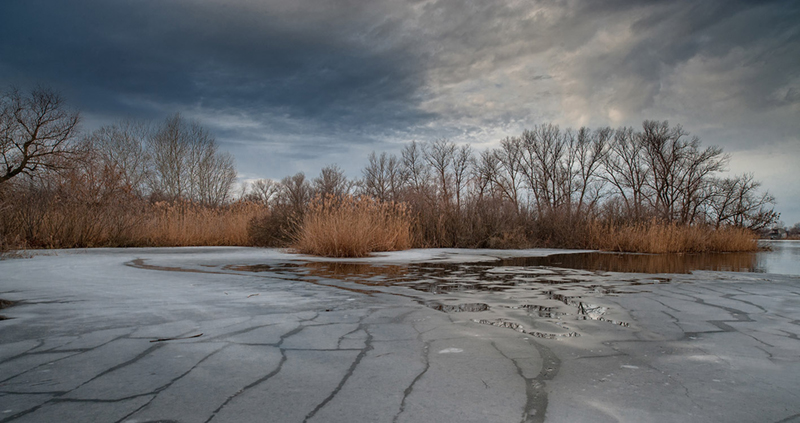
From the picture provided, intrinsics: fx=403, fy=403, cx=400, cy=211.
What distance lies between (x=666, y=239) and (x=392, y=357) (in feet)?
44.0

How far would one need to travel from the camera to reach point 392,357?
181 centimetres

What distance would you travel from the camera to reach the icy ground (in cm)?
130

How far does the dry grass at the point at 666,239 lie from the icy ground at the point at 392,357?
1011 cm

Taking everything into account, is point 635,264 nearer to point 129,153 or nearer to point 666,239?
point 666,239

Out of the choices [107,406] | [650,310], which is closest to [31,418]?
[107,406]

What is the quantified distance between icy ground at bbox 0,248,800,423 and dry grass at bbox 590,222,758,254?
10.1 meters

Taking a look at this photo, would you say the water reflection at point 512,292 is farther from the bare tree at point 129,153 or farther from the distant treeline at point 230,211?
the bare tree at point 129,153

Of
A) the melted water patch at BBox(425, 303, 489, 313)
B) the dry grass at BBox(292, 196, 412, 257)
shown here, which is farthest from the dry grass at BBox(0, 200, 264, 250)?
the melted water patch at BBox(425, 303, 489, 313)

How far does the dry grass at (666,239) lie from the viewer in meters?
12.5

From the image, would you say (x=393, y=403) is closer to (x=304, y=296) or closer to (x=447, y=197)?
(x=304, y=296)

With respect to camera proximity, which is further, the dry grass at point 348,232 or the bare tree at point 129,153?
the bare tree at point 129,153

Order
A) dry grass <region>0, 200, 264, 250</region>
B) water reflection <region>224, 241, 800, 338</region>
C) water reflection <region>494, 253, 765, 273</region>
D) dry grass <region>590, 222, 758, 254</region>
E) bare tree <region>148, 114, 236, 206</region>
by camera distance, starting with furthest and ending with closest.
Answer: bare tree <region>148, 114, 236, 206</region> < dry grass <region>590, 222, 758, 254</region> < dry grass <region>0, 200, 264, 250</region> < water reflection <region>494, 253, 765, 273</region> < water reflection <region>224, 241, 800, 338</region>

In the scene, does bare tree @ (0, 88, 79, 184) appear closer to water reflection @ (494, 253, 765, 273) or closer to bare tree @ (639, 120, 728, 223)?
water reflection @ (494, 253, 765, 273)

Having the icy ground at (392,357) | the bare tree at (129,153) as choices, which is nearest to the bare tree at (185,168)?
the bare tree at (129,153)
